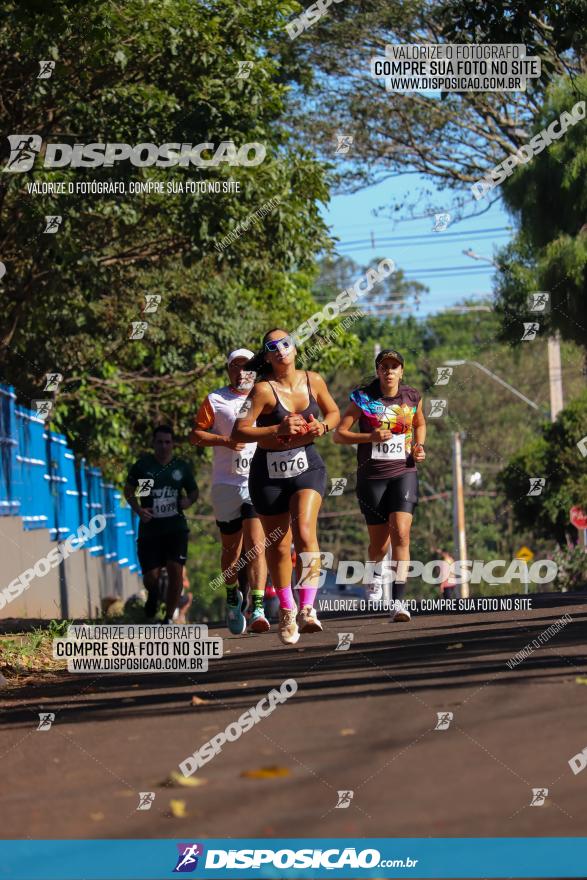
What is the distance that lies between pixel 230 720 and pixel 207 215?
32.3 feet

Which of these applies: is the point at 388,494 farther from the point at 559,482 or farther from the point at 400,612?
the point at 559,482

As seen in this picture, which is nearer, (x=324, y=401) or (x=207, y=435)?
(x=324, y=401)

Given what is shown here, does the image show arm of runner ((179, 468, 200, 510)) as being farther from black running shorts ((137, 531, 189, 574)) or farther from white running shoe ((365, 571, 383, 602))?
white running shoe ((365, 571, 383, 602))

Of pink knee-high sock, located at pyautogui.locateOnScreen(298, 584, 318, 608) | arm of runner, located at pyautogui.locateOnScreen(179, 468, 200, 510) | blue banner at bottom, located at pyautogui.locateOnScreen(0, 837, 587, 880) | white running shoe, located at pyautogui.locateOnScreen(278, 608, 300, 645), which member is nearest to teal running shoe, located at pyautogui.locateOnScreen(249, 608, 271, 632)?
white running shoe, located at pyautogui.locateOnScreen(278, 608, 300, 645)

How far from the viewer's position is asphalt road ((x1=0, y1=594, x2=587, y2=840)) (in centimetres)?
520

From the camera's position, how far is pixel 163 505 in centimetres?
1288

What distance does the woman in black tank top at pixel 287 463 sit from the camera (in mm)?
9734

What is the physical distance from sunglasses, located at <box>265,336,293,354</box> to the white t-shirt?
5.93ft

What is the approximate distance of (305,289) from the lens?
111 ft

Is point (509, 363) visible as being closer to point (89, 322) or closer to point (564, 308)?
point (564, 308)

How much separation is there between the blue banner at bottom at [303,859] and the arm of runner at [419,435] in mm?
6738

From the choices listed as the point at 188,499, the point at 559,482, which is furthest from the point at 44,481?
the point at 559,482

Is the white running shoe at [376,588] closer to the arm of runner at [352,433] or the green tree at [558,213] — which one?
the arm of runner at [352,433]

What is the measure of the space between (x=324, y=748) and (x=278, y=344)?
390 centimetres
